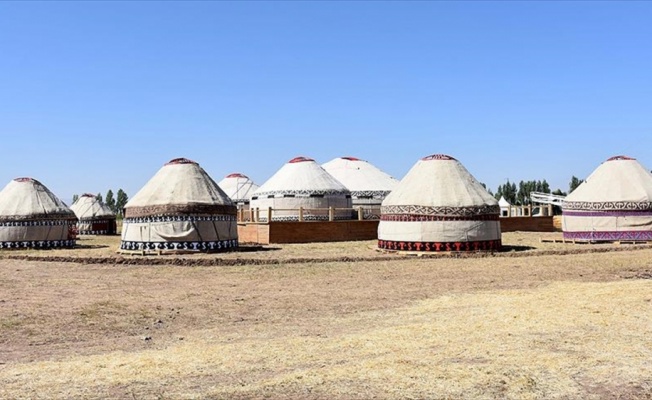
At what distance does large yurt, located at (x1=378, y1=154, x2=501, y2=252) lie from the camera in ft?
55.8

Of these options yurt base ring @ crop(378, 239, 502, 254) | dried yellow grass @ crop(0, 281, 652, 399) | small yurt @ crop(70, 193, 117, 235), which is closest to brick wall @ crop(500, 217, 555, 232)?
yurt base ring @ crop(378, 239, 502, 254)

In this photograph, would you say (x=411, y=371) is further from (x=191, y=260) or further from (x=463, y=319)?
(x=191, y=260)

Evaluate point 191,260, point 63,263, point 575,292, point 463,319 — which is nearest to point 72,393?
point 463,319

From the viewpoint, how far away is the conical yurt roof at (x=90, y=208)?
113 ft

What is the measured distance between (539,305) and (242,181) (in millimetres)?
32706

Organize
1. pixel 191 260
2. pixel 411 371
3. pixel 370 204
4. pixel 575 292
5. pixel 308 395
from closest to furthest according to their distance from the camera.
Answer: pixel 308 395 < pixel 411 371 < pixel 575 292 < pixel 191 260 < pixel 370 204

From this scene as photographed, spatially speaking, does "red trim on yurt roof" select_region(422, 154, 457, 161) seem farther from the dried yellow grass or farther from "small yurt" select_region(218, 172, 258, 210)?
"small yurt" select_region(218, 172, 258, 210)

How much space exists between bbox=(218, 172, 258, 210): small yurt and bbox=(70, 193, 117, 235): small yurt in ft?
22.6

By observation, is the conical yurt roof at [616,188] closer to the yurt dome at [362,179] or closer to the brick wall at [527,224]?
the brick wall at [527,224]

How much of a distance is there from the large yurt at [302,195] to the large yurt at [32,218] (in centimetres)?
809

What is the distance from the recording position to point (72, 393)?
14.9 ft

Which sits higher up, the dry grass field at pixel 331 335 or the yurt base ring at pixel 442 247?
the yurt base ring at pixel 442 247

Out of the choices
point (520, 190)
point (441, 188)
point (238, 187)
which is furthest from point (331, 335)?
point (520, 190)

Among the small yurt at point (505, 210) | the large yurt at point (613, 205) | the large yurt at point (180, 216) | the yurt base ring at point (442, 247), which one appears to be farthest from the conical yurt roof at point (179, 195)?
the large yurt at point (613, 205)
